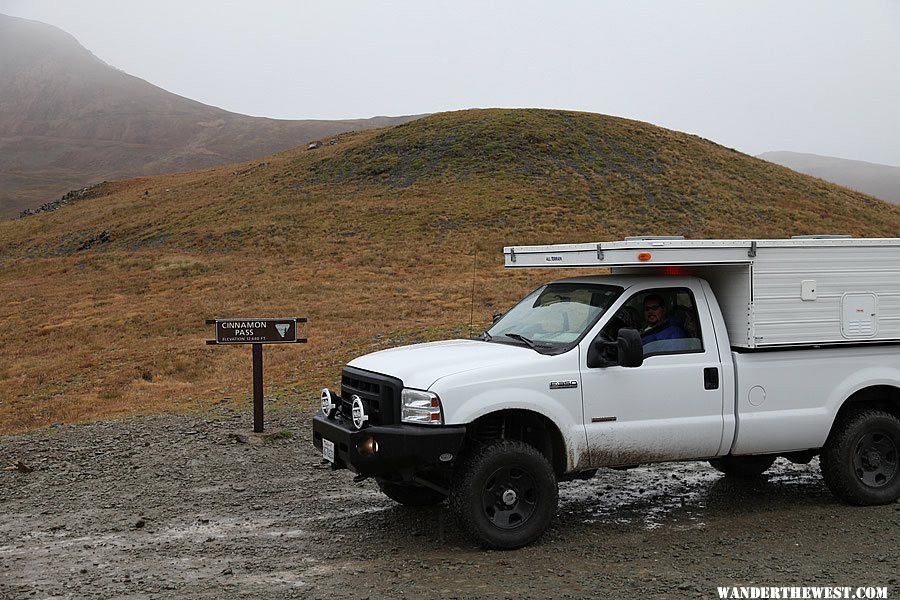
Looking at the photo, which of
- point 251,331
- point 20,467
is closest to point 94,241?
point 251,331

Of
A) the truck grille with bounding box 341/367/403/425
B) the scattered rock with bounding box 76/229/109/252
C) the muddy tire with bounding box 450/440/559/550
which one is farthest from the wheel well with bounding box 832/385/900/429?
the scattered rock with bounding box 76/229/109/252

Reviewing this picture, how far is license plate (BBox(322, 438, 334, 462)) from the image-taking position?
670 centimetres

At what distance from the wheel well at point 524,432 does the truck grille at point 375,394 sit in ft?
1.97

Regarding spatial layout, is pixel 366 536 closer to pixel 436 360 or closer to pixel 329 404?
pixel 329 404

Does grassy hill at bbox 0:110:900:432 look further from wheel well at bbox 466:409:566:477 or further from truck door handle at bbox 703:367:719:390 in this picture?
truck door handle at bbox 703:367:719:390

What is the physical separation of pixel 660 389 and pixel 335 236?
3912 centimetres

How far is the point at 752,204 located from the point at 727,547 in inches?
2008

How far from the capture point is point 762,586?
550cm

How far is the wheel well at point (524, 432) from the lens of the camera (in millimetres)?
6539

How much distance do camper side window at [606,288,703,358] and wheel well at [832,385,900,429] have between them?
1.57 m

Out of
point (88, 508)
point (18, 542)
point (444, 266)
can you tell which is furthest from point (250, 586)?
point (444, 266)

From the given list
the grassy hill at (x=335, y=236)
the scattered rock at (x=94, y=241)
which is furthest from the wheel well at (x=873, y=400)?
the scattered rock at (x=94, y=241)

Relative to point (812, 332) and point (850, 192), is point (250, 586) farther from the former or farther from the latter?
point (850, 192)

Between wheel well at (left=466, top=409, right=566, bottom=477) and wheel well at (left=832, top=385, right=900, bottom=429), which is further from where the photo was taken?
wheel well at (left=832, top=385, right=900, bottom=429)
